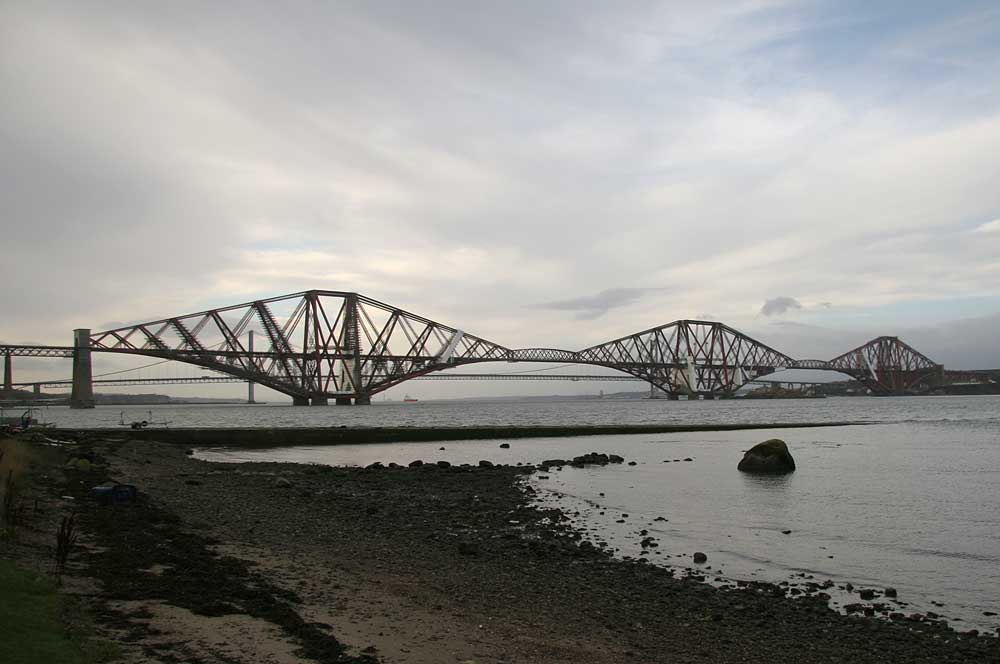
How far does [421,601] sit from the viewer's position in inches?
335

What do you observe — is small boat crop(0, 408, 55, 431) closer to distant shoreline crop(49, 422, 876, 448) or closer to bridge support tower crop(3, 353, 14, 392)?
distant shoreline crop(49, 422, 876, 448)

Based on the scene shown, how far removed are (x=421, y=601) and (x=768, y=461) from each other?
20181mm

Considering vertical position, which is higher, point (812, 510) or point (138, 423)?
point (138, 423)

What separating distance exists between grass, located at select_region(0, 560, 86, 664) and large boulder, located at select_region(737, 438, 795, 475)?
23.3m

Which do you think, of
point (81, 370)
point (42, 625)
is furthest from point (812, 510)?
point (81, 370)

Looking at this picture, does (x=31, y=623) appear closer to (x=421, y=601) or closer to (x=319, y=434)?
(x=421, y=601)

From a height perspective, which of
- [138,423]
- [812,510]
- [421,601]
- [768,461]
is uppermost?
[138,423]

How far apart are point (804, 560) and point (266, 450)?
97.6 ft

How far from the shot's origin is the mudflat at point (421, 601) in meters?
6.56

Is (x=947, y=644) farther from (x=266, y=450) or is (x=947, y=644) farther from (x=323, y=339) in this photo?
(x=323, y=339)

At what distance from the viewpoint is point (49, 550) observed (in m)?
8.46

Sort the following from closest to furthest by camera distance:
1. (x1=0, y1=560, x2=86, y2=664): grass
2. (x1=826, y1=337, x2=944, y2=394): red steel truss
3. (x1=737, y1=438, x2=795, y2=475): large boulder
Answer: (x1=0, y1=560, x2=86, y2=664): grass < (x1=737, y1=438, x2=795, y2=475): large boulder < (x1=826, y1=337, x2=944, y2=394): red steel truss

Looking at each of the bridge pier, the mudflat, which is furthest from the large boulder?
the bridge pier

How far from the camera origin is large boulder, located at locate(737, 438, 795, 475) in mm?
25500
